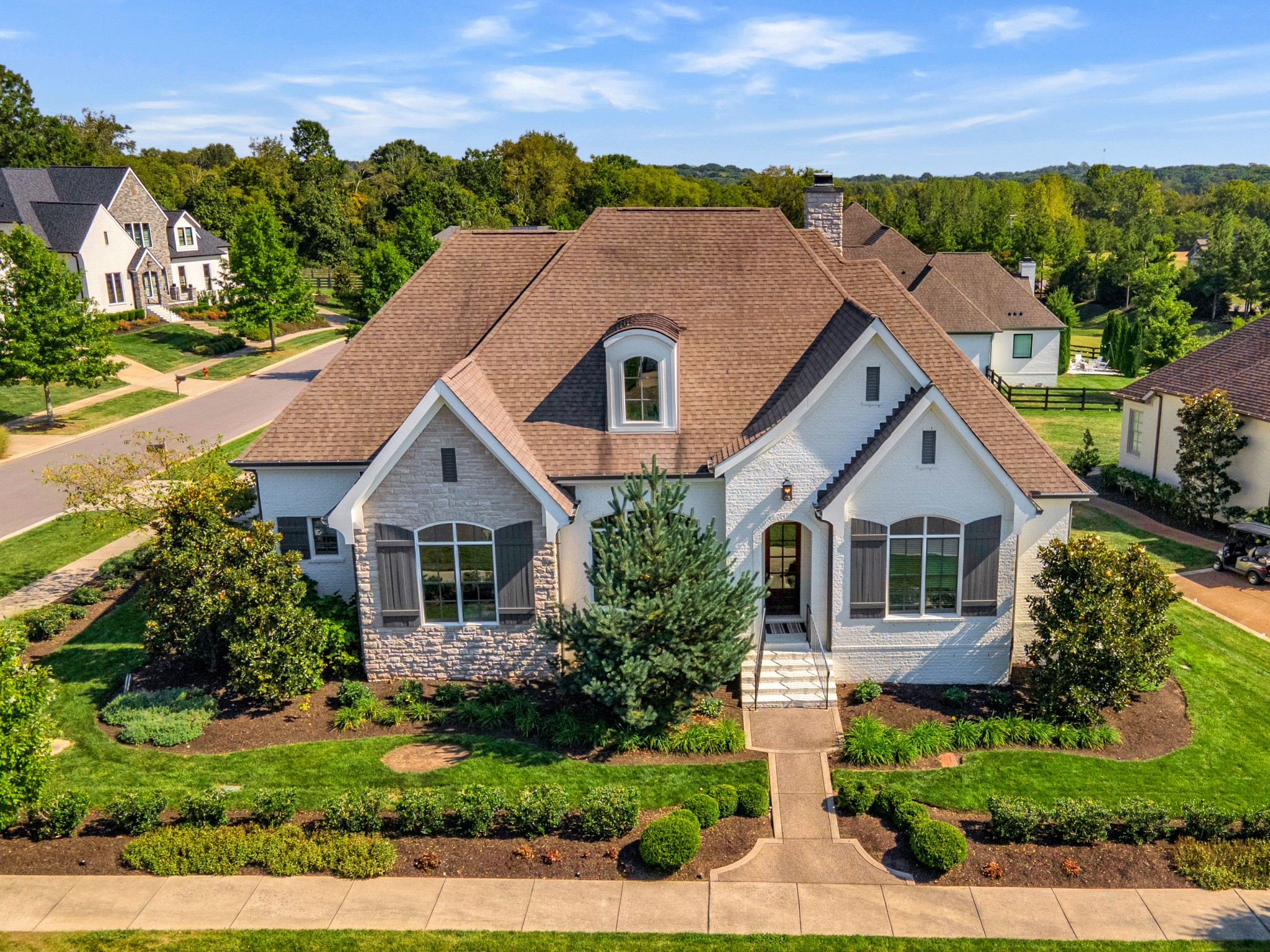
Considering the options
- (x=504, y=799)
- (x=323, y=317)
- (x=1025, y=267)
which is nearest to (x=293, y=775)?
(x=504, y=799)

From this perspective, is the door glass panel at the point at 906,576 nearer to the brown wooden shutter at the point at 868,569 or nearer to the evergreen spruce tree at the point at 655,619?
the brown wooden shutter at the point at 868,569

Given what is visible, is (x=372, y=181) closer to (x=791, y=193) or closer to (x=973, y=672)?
(x=791, y=193)

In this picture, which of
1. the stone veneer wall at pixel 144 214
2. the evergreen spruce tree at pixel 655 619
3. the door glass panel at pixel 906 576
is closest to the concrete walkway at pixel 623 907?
the evergreen spruce tree at pixel 655 619

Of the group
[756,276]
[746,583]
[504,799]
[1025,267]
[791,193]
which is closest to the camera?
[504,799]

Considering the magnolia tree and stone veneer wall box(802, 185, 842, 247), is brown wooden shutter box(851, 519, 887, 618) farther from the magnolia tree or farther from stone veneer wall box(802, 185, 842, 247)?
stone veneer wall box(802, 185, 842, 247)

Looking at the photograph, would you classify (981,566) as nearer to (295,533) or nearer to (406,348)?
(406,348)

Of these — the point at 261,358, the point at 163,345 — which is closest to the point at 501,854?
the point at 261,358

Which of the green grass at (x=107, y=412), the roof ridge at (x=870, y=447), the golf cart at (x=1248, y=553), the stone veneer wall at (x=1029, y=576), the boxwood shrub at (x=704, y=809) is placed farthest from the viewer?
the green grass at (x=107, y=412)
